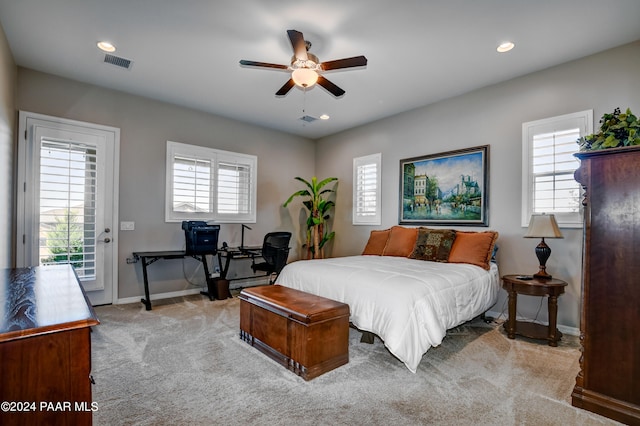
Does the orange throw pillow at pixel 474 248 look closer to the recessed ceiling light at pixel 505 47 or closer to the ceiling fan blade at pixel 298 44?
the recessed ceiling light at pixel 505 47

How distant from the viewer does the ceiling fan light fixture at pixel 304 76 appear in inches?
119

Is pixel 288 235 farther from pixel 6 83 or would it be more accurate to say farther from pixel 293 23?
pixel 6 83

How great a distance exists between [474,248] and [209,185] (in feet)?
13.5

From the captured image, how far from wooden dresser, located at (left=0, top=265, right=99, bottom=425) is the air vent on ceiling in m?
3.29

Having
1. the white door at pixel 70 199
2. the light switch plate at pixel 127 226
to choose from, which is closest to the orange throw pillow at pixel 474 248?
the light switch plate at pixel 127 226

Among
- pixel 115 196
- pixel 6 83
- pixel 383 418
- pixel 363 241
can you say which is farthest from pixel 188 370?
pixel 363 241

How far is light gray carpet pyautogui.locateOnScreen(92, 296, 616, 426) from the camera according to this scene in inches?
77.6

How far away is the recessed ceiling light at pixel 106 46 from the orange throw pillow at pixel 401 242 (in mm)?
4076

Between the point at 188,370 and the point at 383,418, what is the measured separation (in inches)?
61.7

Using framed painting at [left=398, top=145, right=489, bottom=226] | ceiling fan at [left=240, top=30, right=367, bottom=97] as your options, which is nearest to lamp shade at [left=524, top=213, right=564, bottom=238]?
framed painting at [left=398, top=145, right=489, bottom=226]

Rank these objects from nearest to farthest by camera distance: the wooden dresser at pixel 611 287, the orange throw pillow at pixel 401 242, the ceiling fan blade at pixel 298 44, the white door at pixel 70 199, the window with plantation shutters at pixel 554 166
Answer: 1. the wooden dresser at pixel 611 287
2. the ceiling fan blade at pixel 298 44
3. the window with plantation shutters at pixel 554 166
4. the white door at pixel 70 199
5. the orange throw pillow at pixel 401 242

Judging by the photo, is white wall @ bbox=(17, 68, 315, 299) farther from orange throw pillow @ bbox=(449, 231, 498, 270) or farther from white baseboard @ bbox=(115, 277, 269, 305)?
orange throw pillow @ bbox=(449, 231, 498, 270)

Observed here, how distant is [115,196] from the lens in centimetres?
443

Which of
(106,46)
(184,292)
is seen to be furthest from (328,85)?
(184,292)
